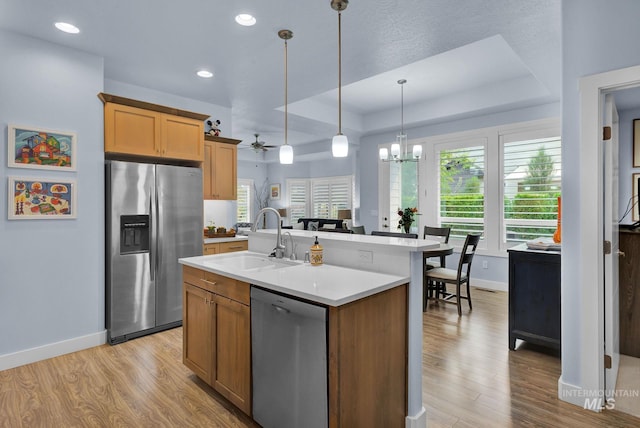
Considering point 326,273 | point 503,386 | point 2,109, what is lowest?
point 503,386

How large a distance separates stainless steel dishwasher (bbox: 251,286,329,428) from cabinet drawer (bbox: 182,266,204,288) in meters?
0.65

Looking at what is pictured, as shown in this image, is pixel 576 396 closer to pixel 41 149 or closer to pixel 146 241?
pixel 146 241

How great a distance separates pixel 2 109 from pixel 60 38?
76 cm

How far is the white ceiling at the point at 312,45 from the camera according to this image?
97.6 inches

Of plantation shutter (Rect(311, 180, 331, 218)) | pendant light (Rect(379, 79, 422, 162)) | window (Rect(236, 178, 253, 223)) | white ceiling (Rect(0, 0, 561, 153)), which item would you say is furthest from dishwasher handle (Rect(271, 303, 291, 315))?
window (Rect(236, 178, 253, 223))

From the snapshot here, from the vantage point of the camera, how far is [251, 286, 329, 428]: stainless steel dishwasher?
5.30 feet

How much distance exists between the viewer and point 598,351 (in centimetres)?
217

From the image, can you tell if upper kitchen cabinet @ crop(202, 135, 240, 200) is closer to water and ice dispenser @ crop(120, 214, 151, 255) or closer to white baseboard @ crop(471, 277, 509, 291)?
water and ice dispenser @ crop(120, 214, 151, 255)

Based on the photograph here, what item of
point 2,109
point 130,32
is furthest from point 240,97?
point 2,109

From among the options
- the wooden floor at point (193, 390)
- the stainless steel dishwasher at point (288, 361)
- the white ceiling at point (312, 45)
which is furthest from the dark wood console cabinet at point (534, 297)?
the stainless steel dishwasher at point (288, 361)

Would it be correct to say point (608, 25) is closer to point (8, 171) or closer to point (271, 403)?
point (271, 403)

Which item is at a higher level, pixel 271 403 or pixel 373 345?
pixel 373 345

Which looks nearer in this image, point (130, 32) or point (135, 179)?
point (130, 32)

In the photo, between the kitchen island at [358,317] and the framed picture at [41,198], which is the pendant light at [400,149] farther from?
the framed picture at [41,198]
